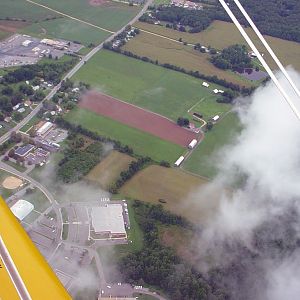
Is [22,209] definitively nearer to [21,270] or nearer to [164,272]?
[164,272]

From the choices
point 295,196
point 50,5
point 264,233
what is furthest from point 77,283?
point 50,5

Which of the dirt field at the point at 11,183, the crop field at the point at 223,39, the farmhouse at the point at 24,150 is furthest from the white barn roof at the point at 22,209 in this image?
the crop field at the point at 223,39

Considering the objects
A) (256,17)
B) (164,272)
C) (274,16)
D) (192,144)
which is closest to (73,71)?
(192,144)

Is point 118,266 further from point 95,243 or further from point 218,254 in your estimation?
point 218,254

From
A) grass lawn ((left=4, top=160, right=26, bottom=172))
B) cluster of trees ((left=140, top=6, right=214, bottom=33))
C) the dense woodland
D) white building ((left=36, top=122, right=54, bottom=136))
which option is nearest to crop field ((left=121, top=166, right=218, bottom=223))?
grass lawn ((left=4, top=160, right=26, bottom=172))

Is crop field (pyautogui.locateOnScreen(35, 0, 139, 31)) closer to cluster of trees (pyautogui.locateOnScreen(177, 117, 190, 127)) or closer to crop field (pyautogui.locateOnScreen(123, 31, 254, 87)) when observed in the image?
crop field (pyautogui.locateOnScreen(123, 31, 254, 87))

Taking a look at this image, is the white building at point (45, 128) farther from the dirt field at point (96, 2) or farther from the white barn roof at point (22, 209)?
the dirt field at point (96, 2)
